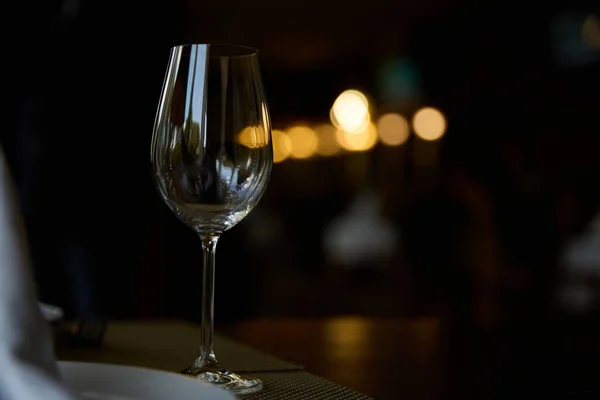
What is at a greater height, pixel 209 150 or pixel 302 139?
pixel 209 150

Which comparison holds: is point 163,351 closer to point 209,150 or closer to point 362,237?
point 209,150

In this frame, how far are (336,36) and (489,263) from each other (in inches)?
58.5

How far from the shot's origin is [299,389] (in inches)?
18.8

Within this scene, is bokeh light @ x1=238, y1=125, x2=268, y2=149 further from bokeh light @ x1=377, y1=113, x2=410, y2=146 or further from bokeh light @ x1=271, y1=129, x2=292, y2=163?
bokeh light @ x1=271, y1=129, x2=292, y2=163

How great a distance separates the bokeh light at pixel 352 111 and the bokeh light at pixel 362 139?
91 mm

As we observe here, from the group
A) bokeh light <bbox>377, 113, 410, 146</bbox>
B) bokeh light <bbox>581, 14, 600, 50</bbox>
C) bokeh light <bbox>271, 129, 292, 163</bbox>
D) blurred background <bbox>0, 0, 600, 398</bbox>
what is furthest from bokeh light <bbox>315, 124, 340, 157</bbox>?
bokeh light <bbox>581, 14, 600, 50</bbox>

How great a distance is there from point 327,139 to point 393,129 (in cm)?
66

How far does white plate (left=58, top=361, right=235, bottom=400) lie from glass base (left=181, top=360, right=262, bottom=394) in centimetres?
13

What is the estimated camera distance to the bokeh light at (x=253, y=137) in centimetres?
49

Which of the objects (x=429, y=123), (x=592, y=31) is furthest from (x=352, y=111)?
(x=592, y=31)

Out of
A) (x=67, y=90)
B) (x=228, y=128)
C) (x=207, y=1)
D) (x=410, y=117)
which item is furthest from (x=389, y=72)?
(x=228, y=128)

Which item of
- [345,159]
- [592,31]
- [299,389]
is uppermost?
[592,31]

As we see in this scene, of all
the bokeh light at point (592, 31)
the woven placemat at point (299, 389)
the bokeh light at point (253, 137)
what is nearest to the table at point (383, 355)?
the woven placemat at point (299, 389)

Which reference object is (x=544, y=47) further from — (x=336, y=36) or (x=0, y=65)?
(x=0, y=65)
